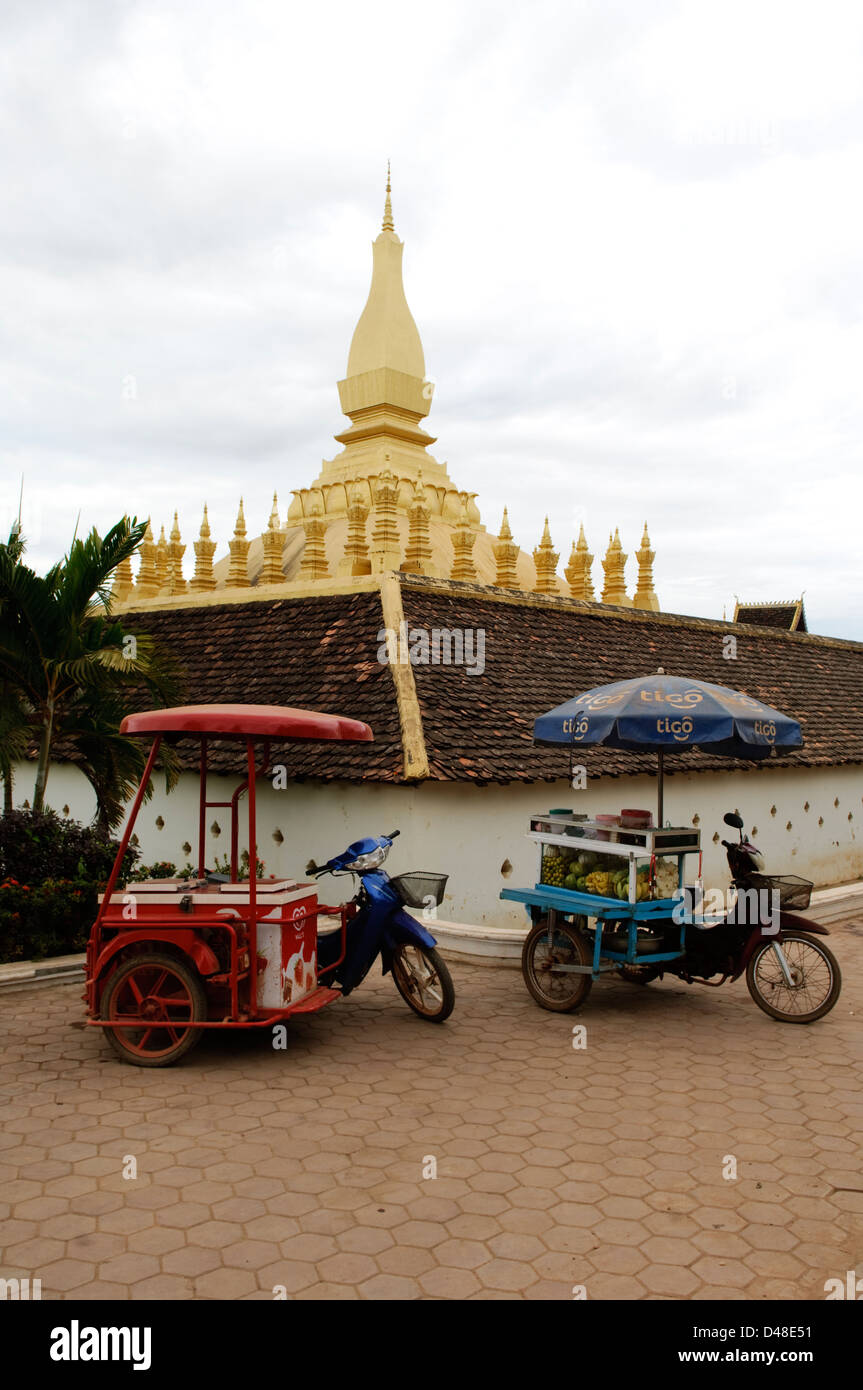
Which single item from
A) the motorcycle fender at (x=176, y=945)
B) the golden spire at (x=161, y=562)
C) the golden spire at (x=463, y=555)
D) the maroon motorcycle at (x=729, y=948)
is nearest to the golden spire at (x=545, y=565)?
the golden spire at (x=463, y=555)

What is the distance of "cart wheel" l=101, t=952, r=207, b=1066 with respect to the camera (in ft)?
20.6

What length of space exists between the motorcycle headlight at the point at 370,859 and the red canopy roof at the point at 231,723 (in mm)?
943

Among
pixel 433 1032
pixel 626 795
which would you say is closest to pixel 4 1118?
pixel 433 1032

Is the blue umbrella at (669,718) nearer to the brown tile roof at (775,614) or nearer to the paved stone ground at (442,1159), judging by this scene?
the paved stone ground at (442,1159)

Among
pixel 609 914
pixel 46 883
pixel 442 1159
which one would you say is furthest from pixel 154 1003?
pixel 609 914

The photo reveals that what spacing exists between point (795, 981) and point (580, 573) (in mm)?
9924

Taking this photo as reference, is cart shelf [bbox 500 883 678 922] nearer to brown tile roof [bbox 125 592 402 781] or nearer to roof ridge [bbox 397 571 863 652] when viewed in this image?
brown tile roof [bbox 125 592 402 781]

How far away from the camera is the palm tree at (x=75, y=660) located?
905 centimetres

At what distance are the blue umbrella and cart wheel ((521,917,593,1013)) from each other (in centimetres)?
→ 147

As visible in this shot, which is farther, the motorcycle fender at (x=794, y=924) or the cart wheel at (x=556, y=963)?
the cart wheel at (x=556, y=963)

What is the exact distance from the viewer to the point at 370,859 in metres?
7.18

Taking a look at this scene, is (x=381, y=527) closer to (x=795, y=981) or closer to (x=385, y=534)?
(x=385, y=534)

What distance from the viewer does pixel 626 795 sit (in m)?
11.9

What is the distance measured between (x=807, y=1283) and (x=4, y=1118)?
4.08 m
